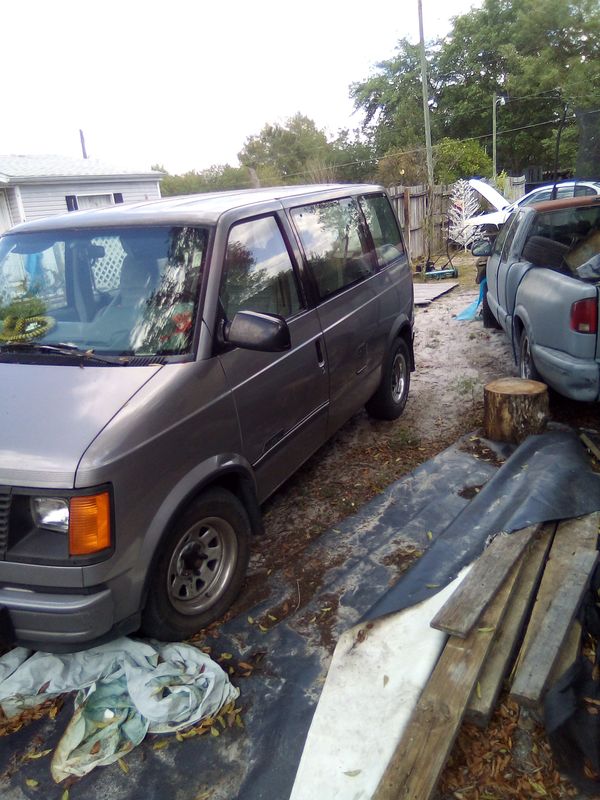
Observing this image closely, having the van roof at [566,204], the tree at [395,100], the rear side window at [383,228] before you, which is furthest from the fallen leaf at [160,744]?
the tree at [395,100]

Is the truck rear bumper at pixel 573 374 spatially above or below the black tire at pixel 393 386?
above

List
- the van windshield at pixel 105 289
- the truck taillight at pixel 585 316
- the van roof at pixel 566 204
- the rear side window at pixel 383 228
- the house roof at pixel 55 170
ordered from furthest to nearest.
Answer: the house roof at pixel 55 170
the van roof at pixel 566 204
the rear side window at pixel 383 228
the truck taillight at pixel 585 316
the van windshield at pixel 105 289

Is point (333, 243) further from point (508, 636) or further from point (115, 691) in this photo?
point (115, 691)

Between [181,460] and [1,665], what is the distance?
1245 millimetres

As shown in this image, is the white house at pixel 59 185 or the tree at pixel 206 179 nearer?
the white house at pixel 59 185

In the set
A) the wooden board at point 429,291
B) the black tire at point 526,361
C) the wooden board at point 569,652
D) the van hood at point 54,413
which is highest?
the van hood at point 54,413

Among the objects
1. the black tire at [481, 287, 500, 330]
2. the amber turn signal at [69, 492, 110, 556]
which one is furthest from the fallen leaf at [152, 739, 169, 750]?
the black tire at [481, 287, 500, 330]

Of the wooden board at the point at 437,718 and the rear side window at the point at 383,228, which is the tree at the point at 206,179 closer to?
the rear side window at the point at 383,228

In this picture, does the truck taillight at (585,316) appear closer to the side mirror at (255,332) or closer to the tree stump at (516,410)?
the tree stump at (516,410)

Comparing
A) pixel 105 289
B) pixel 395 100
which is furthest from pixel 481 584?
pixel 395 100

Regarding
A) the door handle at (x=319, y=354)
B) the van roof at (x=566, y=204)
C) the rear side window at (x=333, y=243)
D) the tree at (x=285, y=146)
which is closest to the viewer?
the door handle at (x=319, y=354)

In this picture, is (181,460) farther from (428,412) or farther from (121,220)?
(428,412)

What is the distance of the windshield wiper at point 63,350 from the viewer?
2754mm

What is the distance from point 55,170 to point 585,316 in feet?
70.9
